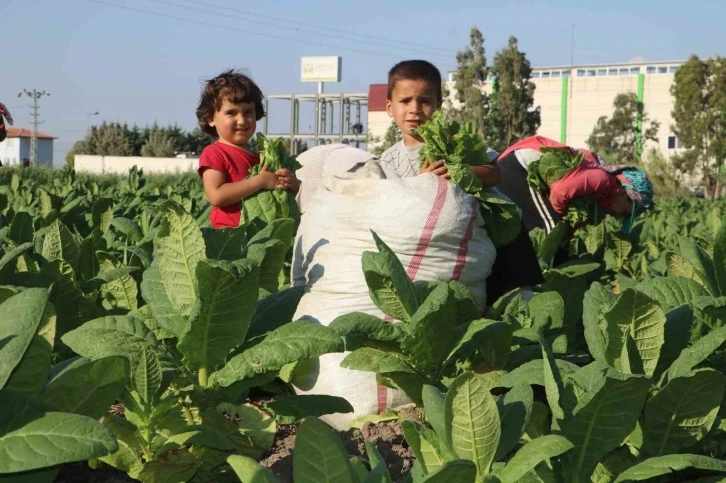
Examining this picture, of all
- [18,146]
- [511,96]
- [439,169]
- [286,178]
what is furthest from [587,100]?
[439,169]

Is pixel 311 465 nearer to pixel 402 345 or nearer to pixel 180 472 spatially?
pixel 180 472

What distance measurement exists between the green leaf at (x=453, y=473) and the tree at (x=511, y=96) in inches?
1616

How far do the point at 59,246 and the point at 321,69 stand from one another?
260 feet

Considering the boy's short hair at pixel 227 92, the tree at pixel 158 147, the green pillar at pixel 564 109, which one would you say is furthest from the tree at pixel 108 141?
the boy's short hair at pixel 227 92

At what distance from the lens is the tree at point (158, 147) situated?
6594 cm

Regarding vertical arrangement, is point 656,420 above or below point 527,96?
below

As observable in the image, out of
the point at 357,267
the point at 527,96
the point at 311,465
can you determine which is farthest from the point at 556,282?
the point at 527,96

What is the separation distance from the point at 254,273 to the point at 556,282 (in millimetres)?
1758

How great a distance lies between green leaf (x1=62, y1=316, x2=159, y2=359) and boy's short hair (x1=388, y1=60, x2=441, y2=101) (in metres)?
2.10

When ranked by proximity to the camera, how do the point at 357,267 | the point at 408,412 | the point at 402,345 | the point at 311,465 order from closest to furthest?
1. the point at 311,465
2. the point at 402,345
3. the point at 408,412
4. the point at 357,267

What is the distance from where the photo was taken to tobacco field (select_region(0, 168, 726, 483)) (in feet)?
4.29

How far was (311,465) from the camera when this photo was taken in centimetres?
124

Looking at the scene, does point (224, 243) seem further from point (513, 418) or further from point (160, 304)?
point (513, 418)

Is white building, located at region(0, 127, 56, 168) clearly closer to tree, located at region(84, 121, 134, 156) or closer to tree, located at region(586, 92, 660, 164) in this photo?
tree, located at region(84, 121, 134, 156)
